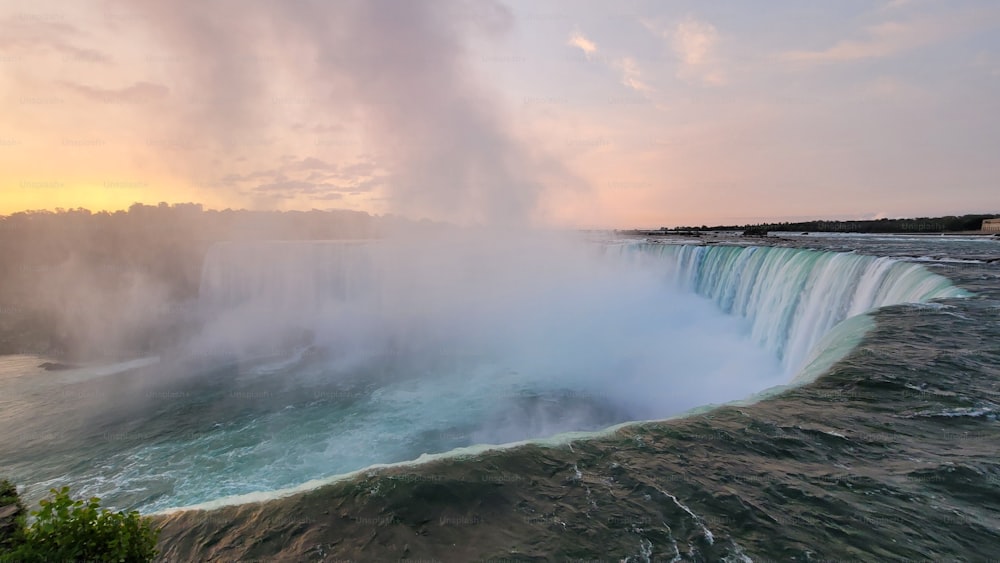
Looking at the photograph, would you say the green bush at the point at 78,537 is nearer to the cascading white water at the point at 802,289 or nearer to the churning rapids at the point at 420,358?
the churning rapids at the point at 420,358

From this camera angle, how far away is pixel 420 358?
18.7 metres

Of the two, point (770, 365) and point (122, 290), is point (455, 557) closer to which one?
point (770, 365)

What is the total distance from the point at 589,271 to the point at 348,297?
1688cm

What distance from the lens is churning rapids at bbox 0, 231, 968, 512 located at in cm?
1014

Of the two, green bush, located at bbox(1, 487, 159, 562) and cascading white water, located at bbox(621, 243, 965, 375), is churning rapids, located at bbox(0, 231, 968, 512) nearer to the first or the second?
cascading white water, located at bbox(621, 243, 965, 375)

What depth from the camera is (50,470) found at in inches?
389

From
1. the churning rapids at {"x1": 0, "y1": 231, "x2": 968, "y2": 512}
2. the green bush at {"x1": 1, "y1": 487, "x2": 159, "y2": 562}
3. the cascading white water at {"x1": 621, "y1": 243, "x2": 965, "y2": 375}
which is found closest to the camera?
the green bush at {"x1": 1, "y1": 487, "x2": 159, "y2": 562}

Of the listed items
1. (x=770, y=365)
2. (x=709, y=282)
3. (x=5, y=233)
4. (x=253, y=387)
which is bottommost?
(x=253, y=387)

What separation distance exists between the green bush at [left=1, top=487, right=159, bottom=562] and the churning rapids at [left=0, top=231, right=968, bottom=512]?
7341 mm

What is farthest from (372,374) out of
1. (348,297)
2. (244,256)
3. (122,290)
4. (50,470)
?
(122,290)

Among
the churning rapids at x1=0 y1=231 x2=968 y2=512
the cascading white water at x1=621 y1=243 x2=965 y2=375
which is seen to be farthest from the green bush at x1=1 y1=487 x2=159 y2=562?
the cascading white water at x1=621 y1=243 x2=965 y2=375

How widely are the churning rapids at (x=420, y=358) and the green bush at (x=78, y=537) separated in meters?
7.34

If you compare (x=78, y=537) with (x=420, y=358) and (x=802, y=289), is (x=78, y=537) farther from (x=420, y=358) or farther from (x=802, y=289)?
(x=802, y=289)

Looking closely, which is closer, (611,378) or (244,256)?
(611,378)
